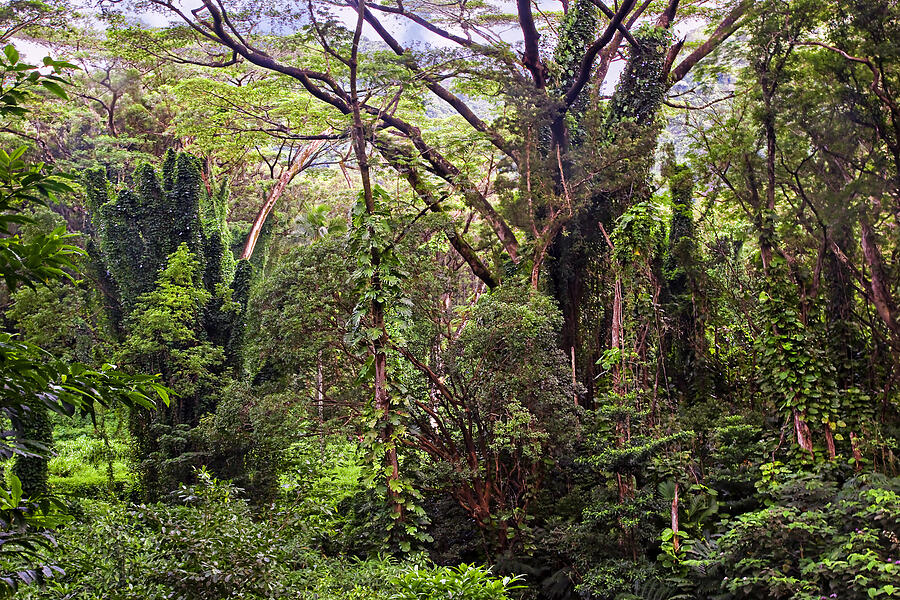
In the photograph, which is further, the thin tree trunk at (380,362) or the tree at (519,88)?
the tree at (519,88)

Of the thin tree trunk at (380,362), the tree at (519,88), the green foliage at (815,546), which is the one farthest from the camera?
the tree at (519,88)

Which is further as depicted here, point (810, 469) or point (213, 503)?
point (810, 469)

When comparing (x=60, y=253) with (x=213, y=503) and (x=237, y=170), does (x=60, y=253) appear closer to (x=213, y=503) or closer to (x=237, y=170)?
(x=213, y=503)

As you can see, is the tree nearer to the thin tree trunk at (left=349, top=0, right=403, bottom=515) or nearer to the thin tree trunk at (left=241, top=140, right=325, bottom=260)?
the thin tree trunk at (left=349, top=0, right=403, bottom=515)

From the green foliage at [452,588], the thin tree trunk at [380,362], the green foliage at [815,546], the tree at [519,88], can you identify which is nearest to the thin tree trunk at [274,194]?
the tree at [519,88]

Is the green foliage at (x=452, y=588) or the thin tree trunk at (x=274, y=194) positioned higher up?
the thin tree trunk at (x=274, y=194)

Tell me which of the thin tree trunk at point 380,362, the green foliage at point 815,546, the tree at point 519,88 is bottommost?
the green foliage at point 815,546

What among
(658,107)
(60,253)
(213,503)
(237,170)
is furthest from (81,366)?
(237,170)

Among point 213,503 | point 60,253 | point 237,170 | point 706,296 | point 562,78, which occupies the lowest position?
point 213,503

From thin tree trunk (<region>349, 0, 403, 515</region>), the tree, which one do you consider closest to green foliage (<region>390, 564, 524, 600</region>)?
thin tree trunk (<region>349, 0, 403, 515</region>)

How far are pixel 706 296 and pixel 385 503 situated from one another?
569 centimetres

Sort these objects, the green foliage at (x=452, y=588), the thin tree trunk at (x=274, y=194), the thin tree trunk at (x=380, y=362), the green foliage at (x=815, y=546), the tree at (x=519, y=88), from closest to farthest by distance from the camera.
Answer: the green foliage at (x=452, y=588)
the green foliage at (x=815, y=546)
the thin tree trunk at (x=380, y=362)
the tree at (x=519, y=88)
the thin tree trunk at (x=274, y=194)

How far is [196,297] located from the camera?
11906 millimetres

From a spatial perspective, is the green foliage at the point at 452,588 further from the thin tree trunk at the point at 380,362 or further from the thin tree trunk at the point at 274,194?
the thin tree trunk at the point at 274,194
